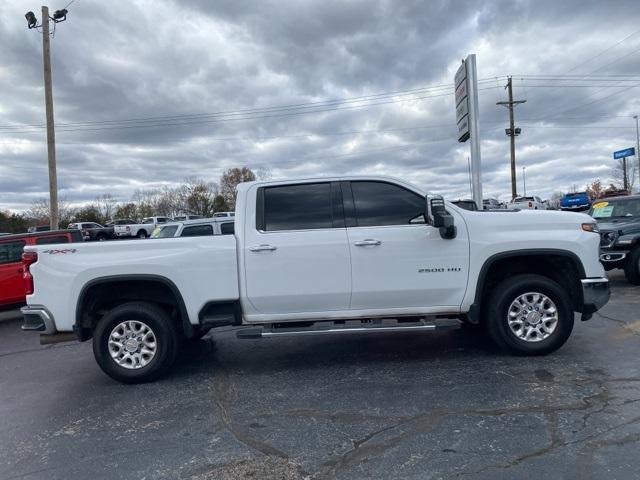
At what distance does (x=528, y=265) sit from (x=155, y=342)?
419 cm

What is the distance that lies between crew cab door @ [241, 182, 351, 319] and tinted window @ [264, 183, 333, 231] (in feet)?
0.04

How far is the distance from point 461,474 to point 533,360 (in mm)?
2626

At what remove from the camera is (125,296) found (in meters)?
5.65

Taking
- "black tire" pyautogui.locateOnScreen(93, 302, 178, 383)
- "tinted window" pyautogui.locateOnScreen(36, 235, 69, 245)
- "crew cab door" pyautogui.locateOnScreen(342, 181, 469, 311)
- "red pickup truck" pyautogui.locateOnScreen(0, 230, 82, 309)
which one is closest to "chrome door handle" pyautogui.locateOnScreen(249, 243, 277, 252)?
"crew cab door" pyautogui.locateOnScreen(342, 181, 469, 311)

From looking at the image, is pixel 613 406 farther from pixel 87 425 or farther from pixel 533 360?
pixel 87 425

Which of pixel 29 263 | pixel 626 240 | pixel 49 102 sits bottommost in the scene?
pixel 626 240

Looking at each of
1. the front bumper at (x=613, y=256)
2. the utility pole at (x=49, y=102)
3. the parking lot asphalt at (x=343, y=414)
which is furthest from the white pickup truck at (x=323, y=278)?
the utility pole at (x=49, y=102)

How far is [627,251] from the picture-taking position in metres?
9.91

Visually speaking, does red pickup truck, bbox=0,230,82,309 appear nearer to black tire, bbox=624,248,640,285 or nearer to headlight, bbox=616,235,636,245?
headlight, bbox=616,235,636,245

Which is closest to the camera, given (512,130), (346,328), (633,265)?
(346,328)

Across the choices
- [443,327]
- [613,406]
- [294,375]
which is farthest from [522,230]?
[294,375]

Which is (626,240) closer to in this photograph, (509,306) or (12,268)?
(509,306)

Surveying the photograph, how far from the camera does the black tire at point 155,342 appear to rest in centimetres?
543

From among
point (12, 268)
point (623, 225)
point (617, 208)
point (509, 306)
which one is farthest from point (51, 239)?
point (617, 208)
